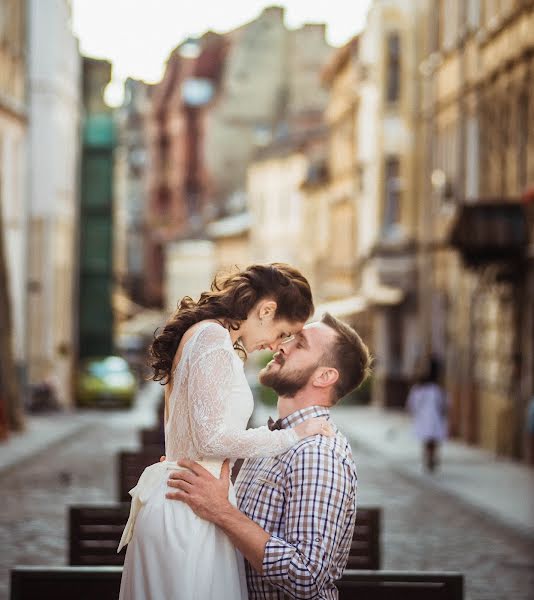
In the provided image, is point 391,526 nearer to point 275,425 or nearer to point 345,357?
point 275,425

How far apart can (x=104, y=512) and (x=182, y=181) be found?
3819 inches

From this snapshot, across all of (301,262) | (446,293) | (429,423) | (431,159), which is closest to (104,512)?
(429,423)

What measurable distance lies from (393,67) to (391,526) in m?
31.0

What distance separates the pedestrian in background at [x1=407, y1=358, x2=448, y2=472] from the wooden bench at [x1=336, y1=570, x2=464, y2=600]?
16.4m

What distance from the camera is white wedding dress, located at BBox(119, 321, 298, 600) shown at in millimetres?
5102

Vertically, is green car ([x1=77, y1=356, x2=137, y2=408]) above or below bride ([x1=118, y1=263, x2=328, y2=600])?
below

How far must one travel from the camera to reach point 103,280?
174ft

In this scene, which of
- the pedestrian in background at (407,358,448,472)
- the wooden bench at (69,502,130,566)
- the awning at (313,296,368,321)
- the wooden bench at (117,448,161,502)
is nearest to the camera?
the wooden bench at (69,502,130,566)

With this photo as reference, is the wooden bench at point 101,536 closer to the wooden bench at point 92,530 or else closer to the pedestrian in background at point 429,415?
the wooden bench at point 92,530

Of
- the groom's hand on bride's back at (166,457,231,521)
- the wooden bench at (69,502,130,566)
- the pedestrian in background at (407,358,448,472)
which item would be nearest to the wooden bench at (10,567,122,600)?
the groom's hand on bride's back at (166,457,231,521)

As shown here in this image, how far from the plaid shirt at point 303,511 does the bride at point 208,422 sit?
7 centimetres

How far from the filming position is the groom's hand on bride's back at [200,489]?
5.11 m

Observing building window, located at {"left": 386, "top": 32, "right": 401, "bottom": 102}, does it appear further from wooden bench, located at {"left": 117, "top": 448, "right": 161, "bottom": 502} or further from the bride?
the bride

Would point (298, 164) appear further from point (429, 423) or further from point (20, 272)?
point (429, 423)
